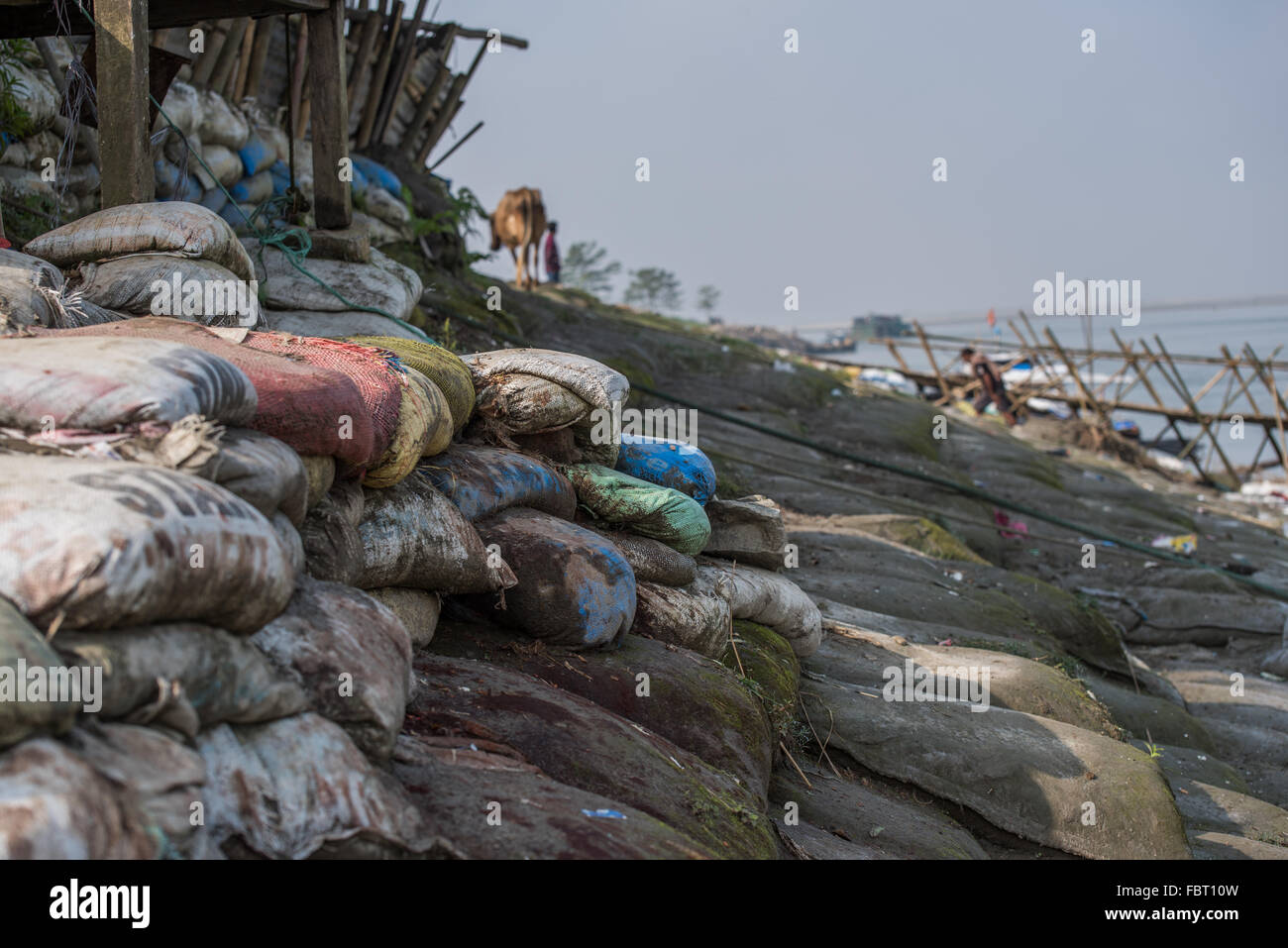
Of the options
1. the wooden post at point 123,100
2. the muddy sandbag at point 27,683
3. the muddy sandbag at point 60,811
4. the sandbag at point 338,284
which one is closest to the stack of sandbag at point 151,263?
the wooden post at point 123,100

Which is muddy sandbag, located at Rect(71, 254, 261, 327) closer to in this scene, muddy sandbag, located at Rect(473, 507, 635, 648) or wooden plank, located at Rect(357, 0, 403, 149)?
muddy sandbag, located at Rect(473, 507, 635, 648)

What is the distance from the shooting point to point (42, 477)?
1.88 m

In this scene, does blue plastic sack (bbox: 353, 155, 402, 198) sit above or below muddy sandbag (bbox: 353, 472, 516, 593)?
above

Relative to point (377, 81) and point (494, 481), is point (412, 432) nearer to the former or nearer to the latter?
point (494, 481)

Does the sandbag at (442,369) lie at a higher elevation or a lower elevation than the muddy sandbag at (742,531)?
higher

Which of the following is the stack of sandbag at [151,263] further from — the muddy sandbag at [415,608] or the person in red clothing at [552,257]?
the person in red clothing at [552,257]

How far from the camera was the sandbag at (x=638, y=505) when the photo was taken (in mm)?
4246

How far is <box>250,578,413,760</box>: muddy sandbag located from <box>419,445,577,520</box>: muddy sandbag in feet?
3.67

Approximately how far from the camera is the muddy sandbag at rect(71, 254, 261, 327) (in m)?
3.80

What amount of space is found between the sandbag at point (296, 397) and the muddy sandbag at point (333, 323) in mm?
2209

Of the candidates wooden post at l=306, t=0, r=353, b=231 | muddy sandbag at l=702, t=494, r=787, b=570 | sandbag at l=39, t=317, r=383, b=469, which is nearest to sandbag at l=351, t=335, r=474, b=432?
sandbag at l=39, t=317, r=383, b=469

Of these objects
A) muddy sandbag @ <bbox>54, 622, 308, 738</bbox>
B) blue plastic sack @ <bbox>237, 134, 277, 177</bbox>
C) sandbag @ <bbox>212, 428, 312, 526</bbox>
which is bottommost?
muddy sandbag @ <bbox>54, 622, 308, 738</bbox>
